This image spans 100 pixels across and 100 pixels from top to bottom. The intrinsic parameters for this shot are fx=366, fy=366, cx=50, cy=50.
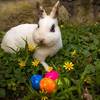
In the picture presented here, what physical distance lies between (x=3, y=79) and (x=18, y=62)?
39 centimetres

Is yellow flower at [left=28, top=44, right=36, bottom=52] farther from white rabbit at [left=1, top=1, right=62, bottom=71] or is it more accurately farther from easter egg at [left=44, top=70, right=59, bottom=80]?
easter egg at [left=44, top=70, right=59, bottom=80]

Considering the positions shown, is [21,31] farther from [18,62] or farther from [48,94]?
[48,94]

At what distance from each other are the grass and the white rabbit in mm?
112

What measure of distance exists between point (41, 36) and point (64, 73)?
0.48 m

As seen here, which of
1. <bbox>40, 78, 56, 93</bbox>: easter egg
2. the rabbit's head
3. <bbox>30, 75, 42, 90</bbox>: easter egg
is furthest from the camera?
the rabbit's head

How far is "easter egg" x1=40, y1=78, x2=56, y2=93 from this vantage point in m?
3.63

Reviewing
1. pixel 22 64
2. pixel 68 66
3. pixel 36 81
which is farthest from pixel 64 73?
pixel 22 64

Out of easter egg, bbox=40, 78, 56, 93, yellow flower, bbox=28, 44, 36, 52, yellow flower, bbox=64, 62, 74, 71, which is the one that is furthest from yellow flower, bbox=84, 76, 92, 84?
yellow flower, bbox=28, 44, 36, 52

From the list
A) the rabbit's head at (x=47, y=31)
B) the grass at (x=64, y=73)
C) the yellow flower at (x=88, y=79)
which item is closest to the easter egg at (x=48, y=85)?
the grass at (x=64, y=73)

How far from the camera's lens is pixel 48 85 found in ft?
11.9

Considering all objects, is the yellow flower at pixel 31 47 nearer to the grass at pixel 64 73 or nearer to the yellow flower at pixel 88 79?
the grass at pixel 64 73

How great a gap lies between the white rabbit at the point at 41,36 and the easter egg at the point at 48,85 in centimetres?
46

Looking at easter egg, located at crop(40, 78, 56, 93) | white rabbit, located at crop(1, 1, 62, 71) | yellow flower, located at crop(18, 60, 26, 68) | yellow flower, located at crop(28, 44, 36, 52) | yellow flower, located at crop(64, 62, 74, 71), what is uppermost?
white rabbit, located at crop(1, 1, 62, 71)

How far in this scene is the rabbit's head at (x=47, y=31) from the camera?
3930 millimetres
